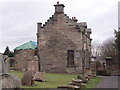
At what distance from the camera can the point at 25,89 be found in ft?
41.7

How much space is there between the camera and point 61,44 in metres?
30.4

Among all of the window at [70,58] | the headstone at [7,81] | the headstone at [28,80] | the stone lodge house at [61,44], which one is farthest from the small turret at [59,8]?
the headstone at [7,81]

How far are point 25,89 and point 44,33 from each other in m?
19.0

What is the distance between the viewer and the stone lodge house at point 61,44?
29.8 meters

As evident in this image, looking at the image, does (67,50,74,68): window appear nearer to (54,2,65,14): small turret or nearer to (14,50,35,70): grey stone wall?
(54,2,65,14): small turret

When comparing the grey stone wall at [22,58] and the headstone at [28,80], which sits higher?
the grey stone wall at [22,58]

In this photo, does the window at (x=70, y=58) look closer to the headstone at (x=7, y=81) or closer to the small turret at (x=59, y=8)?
the small turret at (x=59, y=8)

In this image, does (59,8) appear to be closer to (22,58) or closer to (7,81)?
(22,58)

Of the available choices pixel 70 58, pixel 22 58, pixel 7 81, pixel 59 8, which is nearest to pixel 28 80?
pixel 7 81

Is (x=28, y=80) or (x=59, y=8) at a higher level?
(x=59, y=8)

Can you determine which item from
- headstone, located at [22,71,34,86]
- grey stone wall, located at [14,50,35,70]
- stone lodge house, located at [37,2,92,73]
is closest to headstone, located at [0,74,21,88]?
headstone, located at [22,71,34,86]

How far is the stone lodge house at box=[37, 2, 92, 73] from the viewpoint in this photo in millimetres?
29812

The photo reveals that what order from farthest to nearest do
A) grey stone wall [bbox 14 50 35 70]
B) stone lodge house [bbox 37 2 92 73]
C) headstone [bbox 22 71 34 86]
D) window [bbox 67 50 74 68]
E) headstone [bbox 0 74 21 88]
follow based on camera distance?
grey stone wall [bbox 14 50 35 70], window [bbox 67 50 74 68], stone lodge house [bbox 37 2 92 73], headstone [bbox 22 71 34 86], headstone [bbox 0 74 21 88]

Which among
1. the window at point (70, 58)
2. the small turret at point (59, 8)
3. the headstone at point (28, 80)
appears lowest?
the headstone at point (28, 80)
